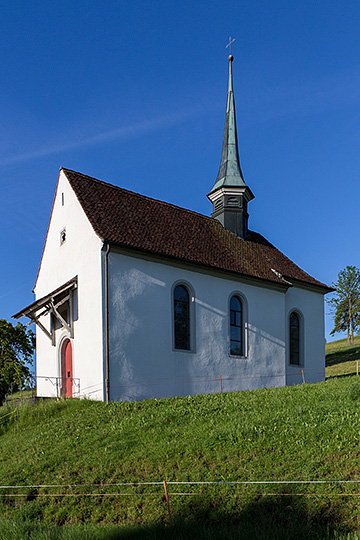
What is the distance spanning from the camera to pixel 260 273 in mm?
20703

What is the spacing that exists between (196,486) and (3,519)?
3.21 meters

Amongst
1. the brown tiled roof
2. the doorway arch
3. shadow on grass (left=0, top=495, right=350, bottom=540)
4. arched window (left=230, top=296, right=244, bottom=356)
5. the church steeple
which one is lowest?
shadow on grass (left=0, top=495, right=350, bottom=540)

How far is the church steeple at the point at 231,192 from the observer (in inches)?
935

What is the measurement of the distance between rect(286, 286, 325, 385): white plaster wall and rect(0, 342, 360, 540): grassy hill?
9254 mm

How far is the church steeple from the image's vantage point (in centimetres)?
2375

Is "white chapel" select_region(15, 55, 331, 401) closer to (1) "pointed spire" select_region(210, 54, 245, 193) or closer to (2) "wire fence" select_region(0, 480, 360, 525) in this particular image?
(1) "pointed spire" select_region(210, 54, 245, 193)

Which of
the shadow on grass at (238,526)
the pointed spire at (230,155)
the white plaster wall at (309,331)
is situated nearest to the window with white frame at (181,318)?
the white plaster wall at (309,331)

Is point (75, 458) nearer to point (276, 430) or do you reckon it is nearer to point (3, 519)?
point (3, 519)

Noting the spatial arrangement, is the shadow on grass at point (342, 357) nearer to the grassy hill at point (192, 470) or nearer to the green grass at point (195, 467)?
the green grass at point (195, 467)

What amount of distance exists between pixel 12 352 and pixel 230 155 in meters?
16.2

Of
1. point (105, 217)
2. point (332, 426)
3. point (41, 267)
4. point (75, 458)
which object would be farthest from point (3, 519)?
point (41, 267)

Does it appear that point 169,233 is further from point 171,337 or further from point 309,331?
point 309,331

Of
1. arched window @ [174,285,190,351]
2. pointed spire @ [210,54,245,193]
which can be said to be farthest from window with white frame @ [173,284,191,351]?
pointed spire @ [210,54,245,193]

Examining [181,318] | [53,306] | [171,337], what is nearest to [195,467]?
[171,337]
